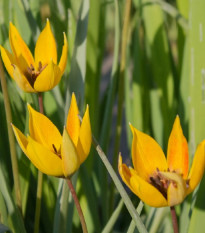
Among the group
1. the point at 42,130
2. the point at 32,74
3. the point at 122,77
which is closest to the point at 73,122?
the point at 42,130

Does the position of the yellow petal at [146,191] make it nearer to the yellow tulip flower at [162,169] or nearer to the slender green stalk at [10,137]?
the yellow tulip flower at [162,169]

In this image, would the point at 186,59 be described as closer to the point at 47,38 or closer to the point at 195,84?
the point at 195,84

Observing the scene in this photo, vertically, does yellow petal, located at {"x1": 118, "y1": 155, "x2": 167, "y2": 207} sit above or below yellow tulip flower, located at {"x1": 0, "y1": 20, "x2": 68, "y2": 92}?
below

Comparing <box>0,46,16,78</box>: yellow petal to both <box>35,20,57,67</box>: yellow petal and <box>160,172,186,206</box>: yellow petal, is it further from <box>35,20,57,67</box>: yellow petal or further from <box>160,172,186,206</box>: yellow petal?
<box>160,172,186,206</box>: yellow petal

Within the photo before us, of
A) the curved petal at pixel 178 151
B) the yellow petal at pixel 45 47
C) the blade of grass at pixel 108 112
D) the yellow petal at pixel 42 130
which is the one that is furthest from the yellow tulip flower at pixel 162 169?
the blade of grass at pixel 108 112

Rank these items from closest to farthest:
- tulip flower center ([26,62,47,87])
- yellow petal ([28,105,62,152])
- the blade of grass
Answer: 1. yellow petal ([28,105,62,152])
2. tulip flower center ([26,62,47,87])
3. the blade of grass

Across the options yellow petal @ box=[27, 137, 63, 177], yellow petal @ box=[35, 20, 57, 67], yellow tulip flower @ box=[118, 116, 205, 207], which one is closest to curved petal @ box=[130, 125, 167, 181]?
yellow tulip flower @ box=[118, 116, 205, 207]

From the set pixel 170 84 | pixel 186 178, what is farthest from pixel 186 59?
pixel 186 178
